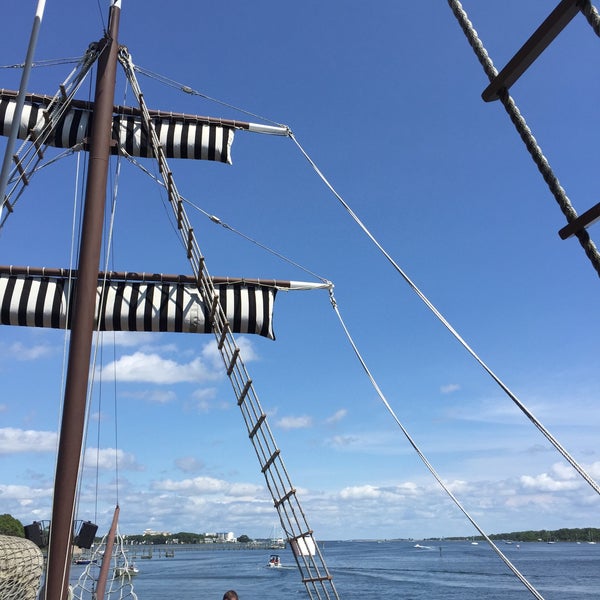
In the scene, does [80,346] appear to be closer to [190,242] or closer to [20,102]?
[190,242]

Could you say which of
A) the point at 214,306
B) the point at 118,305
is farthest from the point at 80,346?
the point at 118,305

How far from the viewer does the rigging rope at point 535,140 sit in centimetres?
348

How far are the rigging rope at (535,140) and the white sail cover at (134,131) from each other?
46.9 feet

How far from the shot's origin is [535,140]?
152 inches

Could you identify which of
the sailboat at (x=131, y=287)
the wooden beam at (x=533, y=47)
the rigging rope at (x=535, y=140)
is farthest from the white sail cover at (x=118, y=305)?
the wooden beam at (x=533, y=47)

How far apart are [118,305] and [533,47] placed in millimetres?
13940

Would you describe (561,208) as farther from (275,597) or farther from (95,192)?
(275,597)

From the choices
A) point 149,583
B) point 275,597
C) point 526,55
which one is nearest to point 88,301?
point 526,55

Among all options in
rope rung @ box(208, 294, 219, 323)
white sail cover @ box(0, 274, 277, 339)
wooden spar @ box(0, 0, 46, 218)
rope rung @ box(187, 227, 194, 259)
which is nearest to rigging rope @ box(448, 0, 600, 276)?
wooden spar @ box(0, 0, 46, 218)

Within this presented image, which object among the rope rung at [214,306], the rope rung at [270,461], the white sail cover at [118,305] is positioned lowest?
the rope rung at [270,461]

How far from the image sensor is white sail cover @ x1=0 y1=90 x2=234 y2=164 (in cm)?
1802

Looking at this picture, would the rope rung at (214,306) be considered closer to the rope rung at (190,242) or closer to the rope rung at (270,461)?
the rope rung at (190,242)

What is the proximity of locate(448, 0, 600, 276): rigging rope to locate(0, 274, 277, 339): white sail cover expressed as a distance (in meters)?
12.9

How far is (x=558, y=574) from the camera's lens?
101250 mm
